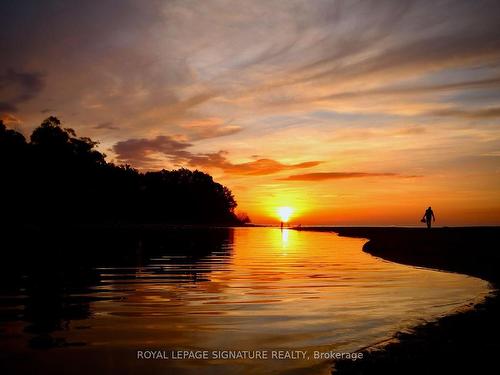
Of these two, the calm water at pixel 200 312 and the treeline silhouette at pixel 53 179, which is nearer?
the calm water at pixel 200 312

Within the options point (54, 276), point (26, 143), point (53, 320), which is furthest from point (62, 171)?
point (53, 320)

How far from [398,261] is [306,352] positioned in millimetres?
22929

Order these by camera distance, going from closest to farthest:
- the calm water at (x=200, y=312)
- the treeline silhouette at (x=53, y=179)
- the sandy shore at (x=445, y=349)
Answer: the sandy shore at (x=445, y=349), the calm water at (x=200, y=312), the treeline silhouette at (x=53, y=179)

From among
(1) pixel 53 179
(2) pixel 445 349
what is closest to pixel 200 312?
(2) pixel 445 349

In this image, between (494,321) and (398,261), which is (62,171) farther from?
(494,321)

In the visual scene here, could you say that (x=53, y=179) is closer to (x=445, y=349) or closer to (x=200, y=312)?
(x=200, y=312)

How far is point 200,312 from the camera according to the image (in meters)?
12.4

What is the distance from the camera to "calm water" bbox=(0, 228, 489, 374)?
27.2 ft

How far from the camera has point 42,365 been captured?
7762 mm

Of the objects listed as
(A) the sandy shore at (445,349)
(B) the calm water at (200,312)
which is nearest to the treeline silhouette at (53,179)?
(B) the calm water at (200,312)

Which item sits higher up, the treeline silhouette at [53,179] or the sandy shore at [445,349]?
the treeline silhouette at [53,179]

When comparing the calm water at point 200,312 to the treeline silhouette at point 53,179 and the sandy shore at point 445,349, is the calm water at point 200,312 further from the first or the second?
the treeline silhouette at point 53,179

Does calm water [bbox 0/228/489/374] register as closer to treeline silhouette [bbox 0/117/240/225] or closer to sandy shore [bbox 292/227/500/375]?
sandy shore [bbox 292/227/500/375]

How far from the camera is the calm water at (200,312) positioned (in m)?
8.29
